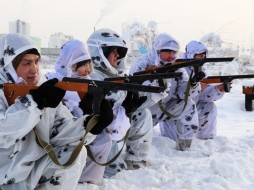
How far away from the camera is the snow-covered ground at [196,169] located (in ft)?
10.2

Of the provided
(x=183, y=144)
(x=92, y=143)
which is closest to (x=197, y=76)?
(x=183, y=144)

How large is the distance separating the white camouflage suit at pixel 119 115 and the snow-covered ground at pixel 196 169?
0.56 feet

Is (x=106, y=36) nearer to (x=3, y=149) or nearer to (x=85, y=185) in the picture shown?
(x=85, y=185)

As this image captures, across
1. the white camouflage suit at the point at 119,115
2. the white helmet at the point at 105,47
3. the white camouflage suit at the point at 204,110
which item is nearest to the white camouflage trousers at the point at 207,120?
the white camouflage suit at the point at 204,110

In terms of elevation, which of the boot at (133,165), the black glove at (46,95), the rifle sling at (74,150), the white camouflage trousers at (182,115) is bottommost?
the boot at (133,165)

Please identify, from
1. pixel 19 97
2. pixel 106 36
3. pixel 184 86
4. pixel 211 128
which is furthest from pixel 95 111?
pixel 211 128

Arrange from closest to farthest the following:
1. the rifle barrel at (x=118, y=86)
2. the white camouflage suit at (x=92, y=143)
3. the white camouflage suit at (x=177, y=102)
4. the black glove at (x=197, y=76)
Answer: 1. the rifle barrel at (x=118, y=86)
2. the white camouflage suit at (x=92, y=143)
3. the black glove at (x=197, y=76)
4. the white camouflage suit at (x=177, y=102)

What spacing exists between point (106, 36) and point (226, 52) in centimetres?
1217

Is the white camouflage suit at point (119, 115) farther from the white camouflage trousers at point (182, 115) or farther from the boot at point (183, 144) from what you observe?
the boot at point (183, 144)

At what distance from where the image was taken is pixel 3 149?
232 cm

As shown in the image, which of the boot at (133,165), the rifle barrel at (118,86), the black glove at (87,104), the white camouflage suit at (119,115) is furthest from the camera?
the boot at (133,165)

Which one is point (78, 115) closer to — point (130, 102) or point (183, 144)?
point (130, 102)

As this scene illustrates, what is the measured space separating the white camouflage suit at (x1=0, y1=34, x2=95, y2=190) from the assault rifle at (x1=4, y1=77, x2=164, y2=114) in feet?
0.21

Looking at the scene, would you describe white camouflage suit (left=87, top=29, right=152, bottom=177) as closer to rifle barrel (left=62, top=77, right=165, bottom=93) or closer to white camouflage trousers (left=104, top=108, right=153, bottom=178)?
white camouflage trousers (left=104, top=108, right=153, bottom=178)
